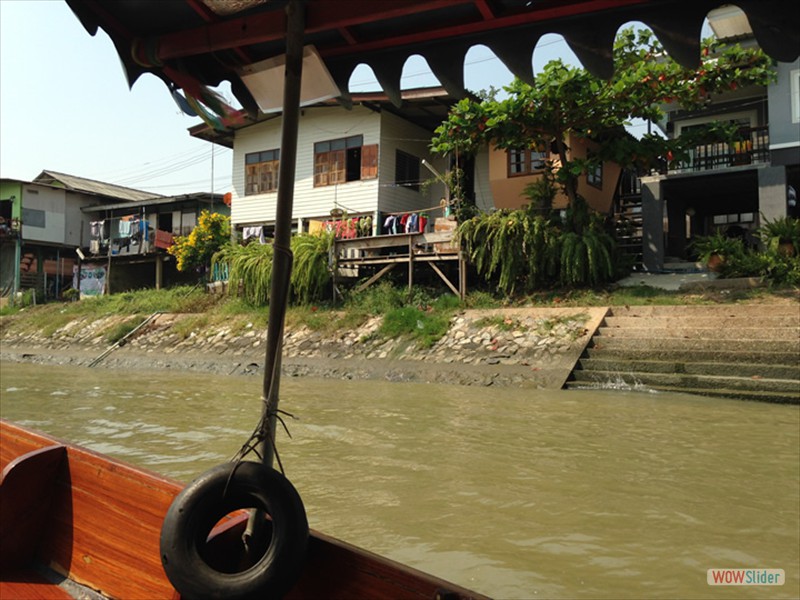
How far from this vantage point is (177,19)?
9.74 ft

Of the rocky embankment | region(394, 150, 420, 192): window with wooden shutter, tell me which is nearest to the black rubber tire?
the rocky embankment

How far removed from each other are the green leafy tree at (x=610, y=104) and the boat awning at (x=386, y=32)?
1065 centimetres

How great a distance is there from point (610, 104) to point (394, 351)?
24.5 ft

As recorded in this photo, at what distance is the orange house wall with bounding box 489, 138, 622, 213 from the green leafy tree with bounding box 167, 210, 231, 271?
11.5m

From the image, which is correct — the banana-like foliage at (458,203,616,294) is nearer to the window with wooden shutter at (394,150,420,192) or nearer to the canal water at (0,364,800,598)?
the canal water at (0,364,800,598)

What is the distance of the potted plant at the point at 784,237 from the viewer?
13.5 meters

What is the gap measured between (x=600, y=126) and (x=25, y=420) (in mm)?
13122

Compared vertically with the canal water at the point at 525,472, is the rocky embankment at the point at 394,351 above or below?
above

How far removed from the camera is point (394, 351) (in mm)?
13992


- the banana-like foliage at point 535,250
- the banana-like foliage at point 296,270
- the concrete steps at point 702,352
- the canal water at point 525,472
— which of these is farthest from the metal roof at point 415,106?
the canal water at point 525,472

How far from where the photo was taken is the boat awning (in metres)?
2.36

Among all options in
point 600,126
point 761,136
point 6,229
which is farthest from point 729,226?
point 6,229

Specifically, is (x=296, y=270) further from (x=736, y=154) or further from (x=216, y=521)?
(x=216, y=521)

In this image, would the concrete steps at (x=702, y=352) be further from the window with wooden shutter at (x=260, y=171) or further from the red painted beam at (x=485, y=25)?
the window with wooden shutter at (x=260, y=171)
